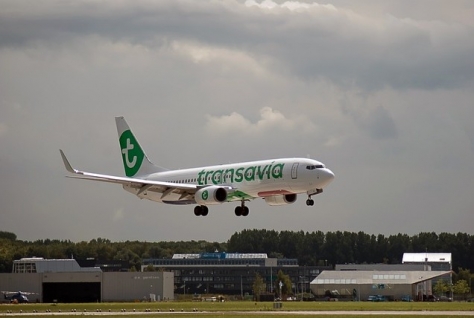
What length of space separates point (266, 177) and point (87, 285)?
79140mm

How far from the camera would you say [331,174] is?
4336 inches

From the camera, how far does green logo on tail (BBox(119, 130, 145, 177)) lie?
140000mm

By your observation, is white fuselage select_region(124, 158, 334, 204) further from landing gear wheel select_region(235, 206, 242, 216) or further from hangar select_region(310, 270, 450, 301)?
hangar select_region(310, 270, 450, 301)

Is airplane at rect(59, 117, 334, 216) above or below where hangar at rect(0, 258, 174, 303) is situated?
above

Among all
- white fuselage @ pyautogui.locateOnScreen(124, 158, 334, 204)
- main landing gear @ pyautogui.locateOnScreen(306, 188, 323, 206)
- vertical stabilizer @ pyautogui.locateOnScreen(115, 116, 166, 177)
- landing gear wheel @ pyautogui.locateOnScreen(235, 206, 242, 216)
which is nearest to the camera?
main landing gear @ pyautogui.locateOnScreen(306, 188, 323, 206)

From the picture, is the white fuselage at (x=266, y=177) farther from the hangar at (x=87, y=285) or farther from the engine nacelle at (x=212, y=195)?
the hangar at (x=87, y=285)

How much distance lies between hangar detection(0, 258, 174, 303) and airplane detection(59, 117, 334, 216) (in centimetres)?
5254

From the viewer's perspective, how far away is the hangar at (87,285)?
182 m

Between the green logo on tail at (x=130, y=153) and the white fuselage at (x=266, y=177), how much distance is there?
657 inches

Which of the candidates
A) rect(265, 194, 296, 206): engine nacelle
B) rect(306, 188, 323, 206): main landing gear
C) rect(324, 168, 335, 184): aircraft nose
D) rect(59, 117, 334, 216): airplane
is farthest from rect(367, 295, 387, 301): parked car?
rect(324, 168, 335, 184): aircraft nose

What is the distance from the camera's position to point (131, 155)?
141750mm

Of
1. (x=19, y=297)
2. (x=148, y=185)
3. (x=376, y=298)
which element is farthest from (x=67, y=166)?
(x=376, y=298)

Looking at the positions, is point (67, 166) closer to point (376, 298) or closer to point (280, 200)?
point (280, 200)

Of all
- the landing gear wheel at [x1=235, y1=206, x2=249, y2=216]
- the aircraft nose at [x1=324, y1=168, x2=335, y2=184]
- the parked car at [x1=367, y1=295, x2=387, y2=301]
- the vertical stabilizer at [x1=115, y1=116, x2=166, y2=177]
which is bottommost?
the parked car at [x1=367, y1=295, x2=387, y2=301]
